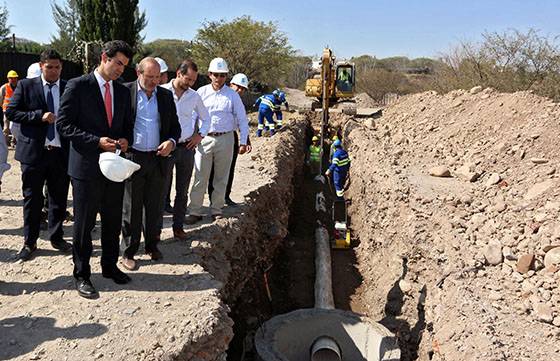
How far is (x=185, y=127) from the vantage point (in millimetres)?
5043

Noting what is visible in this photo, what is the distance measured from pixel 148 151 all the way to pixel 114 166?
0.59 m

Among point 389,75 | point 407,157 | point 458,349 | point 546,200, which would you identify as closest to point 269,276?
point 458,349

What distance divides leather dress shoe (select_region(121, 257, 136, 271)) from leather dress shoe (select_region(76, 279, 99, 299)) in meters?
0.51

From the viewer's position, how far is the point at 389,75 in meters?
45.3

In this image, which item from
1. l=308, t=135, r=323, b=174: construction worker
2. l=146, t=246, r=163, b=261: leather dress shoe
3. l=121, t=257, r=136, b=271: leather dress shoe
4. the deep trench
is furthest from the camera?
l=308, t=135, r=323, b=174: construction worker

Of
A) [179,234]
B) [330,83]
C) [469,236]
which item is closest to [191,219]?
[179,234]

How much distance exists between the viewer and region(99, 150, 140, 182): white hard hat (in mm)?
3549

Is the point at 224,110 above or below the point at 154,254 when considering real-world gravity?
above

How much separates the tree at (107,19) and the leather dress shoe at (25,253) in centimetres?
2017

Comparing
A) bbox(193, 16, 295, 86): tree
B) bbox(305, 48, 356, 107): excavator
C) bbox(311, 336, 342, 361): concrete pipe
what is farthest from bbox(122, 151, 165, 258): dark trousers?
bbox(193, 16, 295, 86): tree

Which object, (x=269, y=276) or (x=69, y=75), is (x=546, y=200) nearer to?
(x=269, y=276)

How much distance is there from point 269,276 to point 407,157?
599cm

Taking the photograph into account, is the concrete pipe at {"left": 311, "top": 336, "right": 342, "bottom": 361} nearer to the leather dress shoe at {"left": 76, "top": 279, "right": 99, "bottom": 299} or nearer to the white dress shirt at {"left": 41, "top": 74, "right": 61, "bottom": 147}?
the leather dress shoe at {"left": 76, "top": 279, "right": 99, "bottom": 299}

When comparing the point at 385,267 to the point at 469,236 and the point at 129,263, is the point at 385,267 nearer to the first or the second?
the point at 469,236
